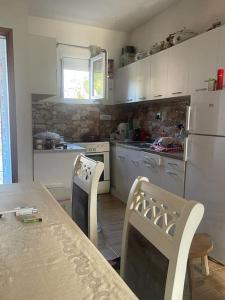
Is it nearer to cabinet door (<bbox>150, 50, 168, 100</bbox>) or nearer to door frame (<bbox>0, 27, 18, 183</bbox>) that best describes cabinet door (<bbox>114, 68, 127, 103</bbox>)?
cabinet door (<bbox>150, 50, 168, 100</bbox>)

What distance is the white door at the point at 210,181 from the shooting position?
6.71ft

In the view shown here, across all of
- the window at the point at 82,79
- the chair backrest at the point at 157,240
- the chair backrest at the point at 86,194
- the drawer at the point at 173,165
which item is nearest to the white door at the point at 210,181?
the drawer at the point at 173,165

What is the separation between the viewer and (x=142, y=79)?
3.55 meters

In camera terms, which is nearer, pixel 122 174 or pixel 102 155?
pixel 122 174

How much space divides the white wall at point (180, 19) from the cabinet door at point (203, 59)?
36cm

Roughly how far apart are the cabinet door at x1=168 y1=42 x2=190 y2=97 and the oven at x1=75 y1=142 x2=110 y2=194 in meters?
1.36

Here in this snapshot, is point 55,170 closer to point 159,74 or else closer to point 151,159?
point 151,159

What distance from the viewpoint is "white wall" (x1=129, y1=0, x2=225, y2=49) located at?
273 centimetres

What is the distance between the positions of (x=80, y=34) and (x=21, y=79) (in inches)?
68.4

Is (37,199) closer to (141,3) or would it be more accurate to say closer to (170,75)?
(170,75)

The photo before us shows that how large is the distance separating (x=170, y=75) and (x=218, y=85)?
2.99ft

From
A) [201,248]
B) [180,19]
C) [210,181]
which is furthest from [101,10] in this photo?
[201,248]

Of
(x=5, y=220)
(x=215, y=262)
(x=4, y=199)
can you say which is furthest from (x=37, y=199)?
(x=215, y=262)

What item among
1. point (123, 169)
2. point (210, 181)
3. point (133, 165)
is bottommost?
point (123, 169)
